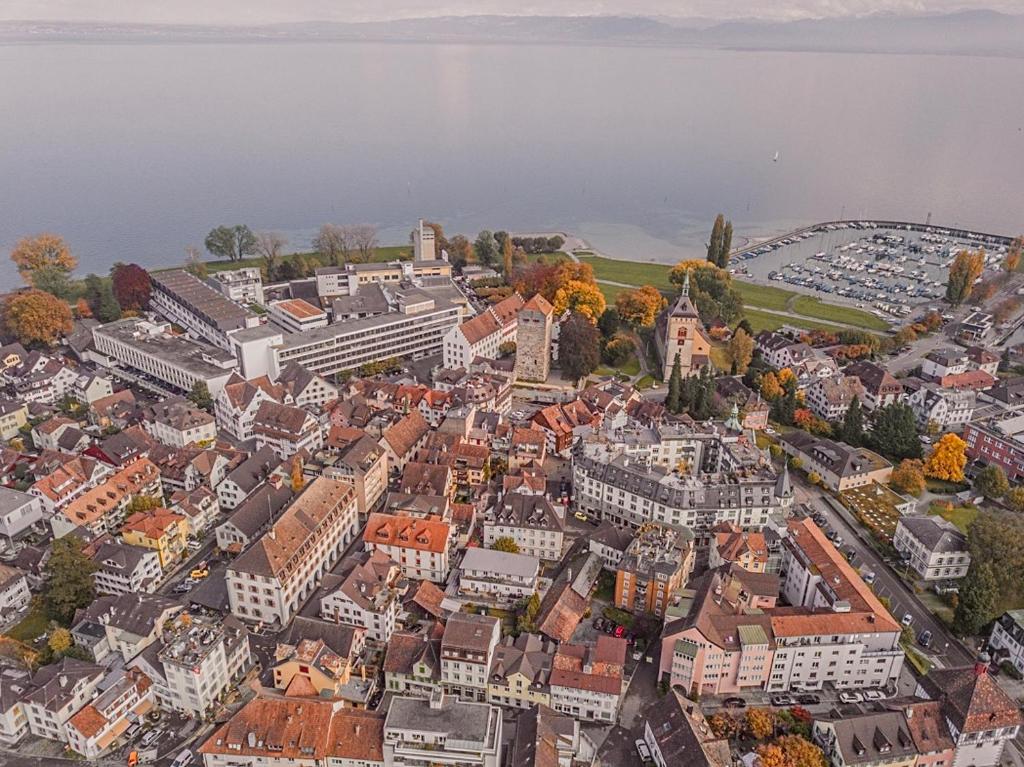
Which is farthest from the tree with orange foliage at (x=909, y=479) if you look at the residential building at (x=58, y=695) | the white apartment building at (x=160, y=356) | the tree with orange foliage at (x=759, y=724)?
the white apartment building at (x=160, y=356)

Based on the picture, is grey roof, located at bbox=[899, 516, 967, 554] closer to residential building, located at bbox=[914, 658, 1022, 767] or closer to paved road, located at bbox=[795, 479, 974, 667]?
paved road, located at bbox=[795, 479, 974, 667]

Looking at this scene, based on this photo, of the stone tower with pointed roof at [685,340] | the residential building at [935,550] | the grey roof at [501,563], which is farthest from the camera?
the stone tower with pointed roof at [685,340]

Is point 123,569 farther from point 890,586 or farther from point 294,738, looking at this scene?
point 890,586

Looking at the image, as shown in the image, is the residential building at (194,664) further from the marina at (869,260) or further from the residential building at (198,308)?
the marina at (869,260)

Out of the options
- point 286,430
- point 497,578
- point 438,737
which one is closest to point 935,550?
point 497,578

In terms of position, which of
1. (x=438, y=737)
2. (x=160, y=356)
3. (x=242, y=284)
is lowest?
(x=438, y=737)

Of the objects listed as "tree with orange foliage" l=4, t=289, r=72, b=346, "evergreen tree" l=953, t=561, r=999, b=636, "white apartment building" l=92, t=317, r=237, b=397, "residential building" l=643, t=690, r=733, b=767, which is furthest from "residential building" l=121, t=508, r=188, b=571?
"evergreen tree" l=953, t=561, r=999, b=636
